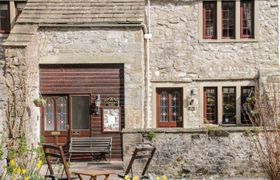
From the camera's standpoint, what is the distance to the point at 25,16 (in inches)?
629

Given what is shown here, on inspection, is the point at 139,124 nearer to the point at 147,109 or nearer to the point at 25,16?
the point at 147,109

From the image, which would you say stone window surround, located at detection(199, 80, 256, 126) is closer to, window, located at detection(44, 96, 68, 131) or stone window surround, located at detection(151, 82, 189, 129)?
stone window surround, located at detection(151, 82, 189, 129)

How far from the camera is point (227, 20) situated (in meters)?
18.5

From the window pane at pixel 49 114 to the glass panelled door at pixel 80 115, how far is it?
608mm

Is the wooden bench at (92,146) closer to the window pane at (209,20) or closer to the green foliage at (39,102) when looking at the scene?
the green foliage at (39,102)

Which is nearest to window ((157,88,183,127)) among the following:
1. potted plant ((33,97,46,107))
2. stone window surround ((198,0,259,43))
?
stone window surround ((198,0,259,43))

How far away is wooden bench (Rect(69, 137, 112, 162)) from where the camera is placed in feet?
51.4

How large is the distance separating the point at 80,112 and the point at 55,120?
789 mm

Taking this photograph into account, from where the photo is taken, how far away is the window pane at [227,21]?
18.5m

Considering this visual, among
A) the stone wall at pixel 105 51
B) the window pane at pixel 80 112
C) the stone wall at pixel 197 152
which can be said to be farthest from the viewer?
the window pane at pixel 80 112

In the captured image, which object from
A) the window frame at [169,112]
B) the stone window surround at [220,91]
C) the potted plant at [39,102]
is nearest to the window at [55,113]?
the potted plant at [39,102]

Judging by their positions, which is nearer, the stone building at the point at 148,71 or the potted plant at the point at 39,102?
the stone building at the point at 148,71

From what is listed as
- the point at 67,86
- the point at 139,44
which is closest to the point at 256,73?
the point at 139,44

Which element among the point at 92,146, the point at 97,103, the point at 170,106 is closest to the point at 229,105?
the point at 170,106
